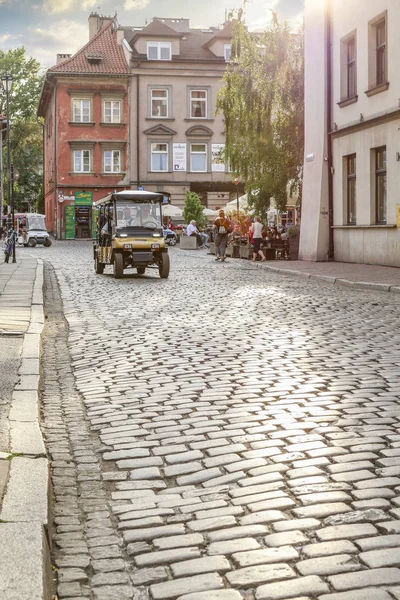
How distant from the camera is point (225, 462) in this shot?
5211mm

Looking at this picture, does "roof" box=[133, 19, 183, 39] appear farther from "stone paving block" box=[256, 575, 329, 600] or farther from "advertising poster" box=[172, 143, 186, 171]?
"stone paving block" box=[256, 575, 329, 600]

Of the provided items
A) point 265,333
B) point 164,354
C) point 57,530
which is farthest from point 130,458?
point 265,333

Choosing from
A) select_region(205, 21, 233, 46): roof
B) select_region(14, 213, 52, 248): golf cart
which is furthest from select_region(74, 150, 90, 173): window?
select_region(205, 21, 233, 46): roof

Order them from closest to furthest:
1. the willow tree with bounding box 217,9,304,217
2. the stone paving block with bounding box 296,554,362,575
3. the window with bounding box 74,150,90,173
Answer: the stone paving block with bounding box 296,554,362,575
the willow tree with bounding box 217,9,304,217
the window with bounding box 74,150,90,173

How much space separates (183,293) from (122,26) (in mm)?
57667

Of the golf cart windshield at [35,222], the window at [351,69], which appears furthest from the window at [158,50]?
the window at [351,69]

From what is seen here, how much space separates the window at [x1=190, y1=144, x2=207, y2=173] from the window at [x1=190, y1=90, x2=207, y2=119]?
1954 mm

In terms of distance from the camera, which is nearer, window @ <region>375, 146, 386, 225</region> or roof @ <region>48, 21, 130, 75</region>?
window @ <region>375, 146, 386, 225</region>

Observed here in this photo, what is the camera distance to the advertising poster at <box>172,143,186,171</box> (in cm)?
6291

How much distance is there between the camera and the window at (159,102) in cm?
6294

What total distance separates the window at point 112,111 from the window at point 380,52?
39.1 m

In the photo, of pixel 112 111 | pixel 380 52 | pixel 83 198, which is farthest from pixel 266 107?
pixel 83 198

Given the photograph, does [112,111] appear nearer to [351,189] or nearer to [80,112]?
[80,112]

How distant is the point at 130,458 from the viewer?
5.44m
